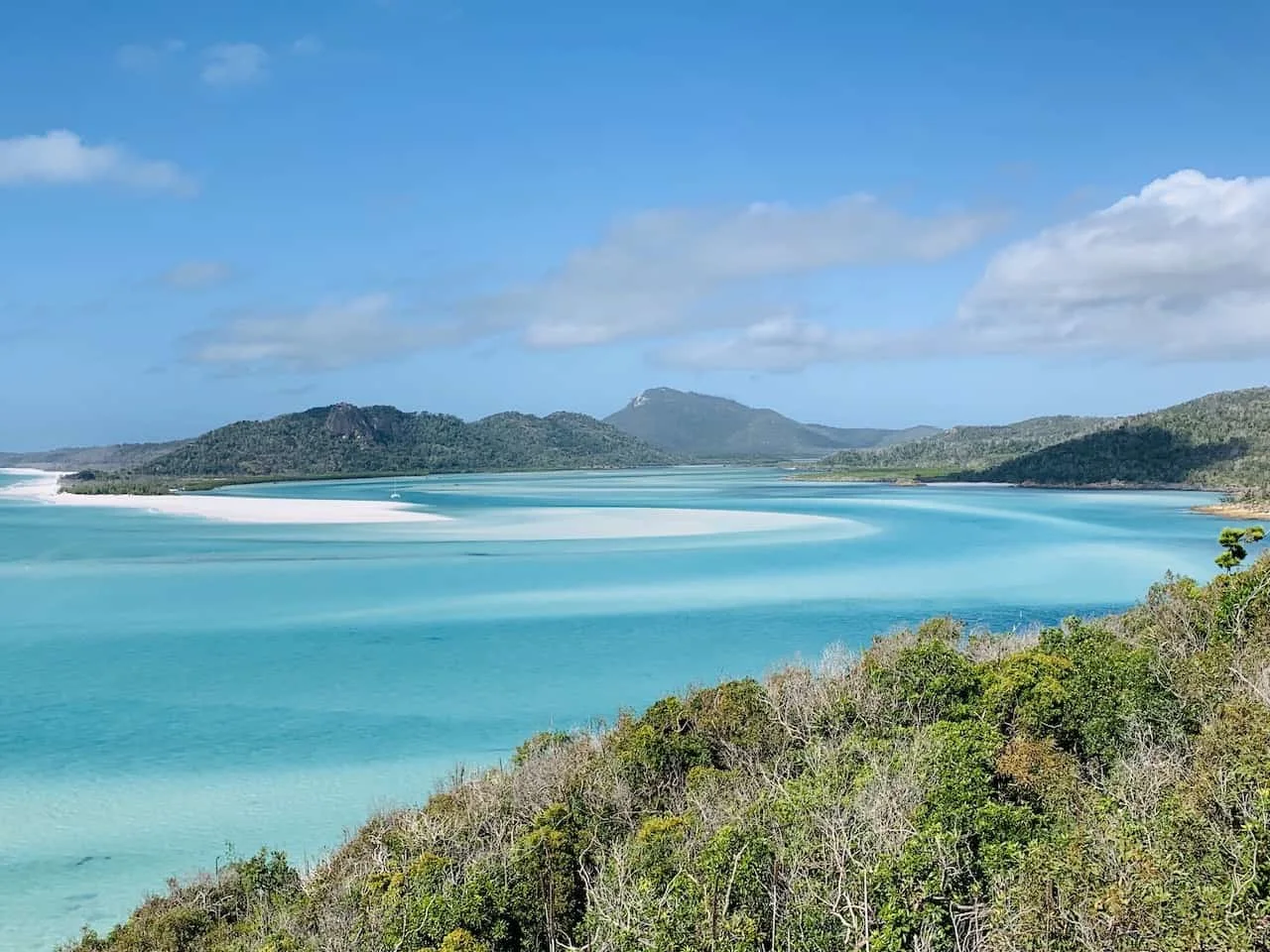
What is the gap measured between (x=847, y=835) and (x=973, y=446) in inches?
6188

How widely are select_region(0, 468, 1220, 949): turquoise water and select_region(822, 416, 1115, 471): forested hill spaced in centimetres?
7290

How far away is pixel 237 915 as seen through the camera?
36.6 feet

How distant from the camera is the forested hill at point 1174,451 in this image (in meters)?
92.2

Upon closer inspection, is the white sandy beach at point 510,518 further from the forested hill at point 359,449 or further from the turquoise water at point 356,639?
the forested hill at point 359,449

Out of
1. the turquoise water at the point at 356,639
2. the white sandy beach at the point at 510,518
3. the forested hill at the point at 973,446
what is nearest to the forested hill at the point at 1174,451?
the forested hill at the point at 973,446

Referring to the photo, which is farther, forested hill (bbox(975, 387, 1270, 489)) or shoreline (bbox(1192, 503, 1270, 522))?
forested hill (bbox(975, 387, 1270, 489))

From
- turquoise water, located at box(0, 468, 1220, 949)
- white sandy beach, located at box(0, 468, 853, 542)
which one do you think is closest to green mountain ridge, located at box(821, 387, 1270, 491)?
turquoise water, located at box(0, 468, 1220, 949)

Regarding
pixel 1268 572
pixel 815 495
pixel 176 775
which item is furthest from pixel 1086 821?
pixel 815 495

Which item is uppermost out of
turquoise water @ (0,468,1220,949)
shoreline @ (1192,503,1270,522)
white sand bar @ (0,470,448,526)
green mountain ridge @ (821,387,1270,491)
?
green mountain ridge @ (821,387,1270,491)

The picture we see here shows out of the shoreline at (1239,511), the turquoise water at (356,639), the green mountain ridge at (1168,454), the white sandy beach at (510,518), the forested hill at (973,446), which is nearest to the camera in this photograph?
the turquoise water at (356,639)

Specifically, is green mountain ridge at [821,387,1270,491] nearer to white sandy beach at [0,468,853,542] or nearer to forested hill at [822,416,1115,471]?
forested hill at [822,416,1115,471]

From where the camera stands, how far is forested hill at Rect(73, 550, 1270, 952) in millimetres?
7730

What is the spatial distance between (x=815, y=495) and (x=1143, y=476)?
35825 millimetres

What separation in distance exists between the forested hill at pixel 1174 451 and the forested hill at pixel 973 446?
10906 millimetres
